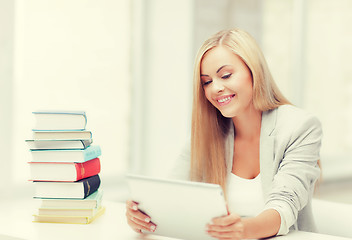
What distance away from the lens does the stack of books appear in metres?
1.63

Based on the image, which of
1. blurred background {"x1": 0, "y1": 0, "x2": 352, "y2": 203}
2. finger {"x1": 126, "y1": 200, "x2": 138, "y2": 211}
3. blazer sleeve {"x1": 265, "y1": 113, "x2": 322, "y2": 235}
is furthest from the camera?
blurred background {"x1": 0, "y1": 0, "x2": 352, "y2": 203}

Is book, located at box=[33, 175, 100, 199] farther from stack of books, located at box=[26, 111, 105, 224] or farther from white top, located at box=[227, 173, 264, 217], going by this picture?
white top, located at box=[227, 173, 264, 217]

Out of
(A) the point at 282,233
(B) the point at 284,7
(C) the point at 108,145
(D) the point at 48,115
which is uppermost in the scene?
(B) the point at 284,7

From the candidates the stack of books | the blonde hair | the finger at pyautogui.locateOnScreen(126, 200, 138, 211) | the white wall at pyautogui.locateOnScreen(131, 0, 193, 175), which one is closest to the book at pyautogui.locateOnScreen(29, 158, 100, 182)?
the stack of books

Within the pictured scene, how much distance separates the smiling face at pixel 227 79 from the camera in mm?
1808

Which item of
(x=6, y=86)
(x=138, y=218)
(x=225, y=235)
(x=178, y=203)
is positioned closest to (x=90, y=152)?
(x=138, y=218)

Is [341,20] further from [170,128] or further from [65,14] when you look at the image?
[65,14]

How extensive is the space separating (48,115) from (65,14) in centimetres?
145

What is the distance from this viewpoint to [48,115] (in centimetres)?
166

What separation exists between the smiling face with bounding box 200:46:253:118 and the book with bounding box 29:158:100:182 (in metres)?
0.57

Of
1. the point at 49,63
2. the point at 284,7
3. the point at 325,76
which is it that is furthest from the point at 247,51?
the point at 325,76

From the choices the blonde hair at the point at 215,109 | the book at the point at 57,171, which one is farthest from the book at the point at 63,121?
the blonde hair at the point at 215,109

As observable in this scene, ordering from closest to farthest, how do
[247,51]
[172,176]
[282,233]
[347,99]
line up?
1. [282,233]
2. [247,51]
3. [172,176]
4. [347,99]

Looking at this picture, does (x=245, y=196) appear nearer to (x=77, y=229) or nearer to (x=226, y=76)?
(x=226, y=76)
